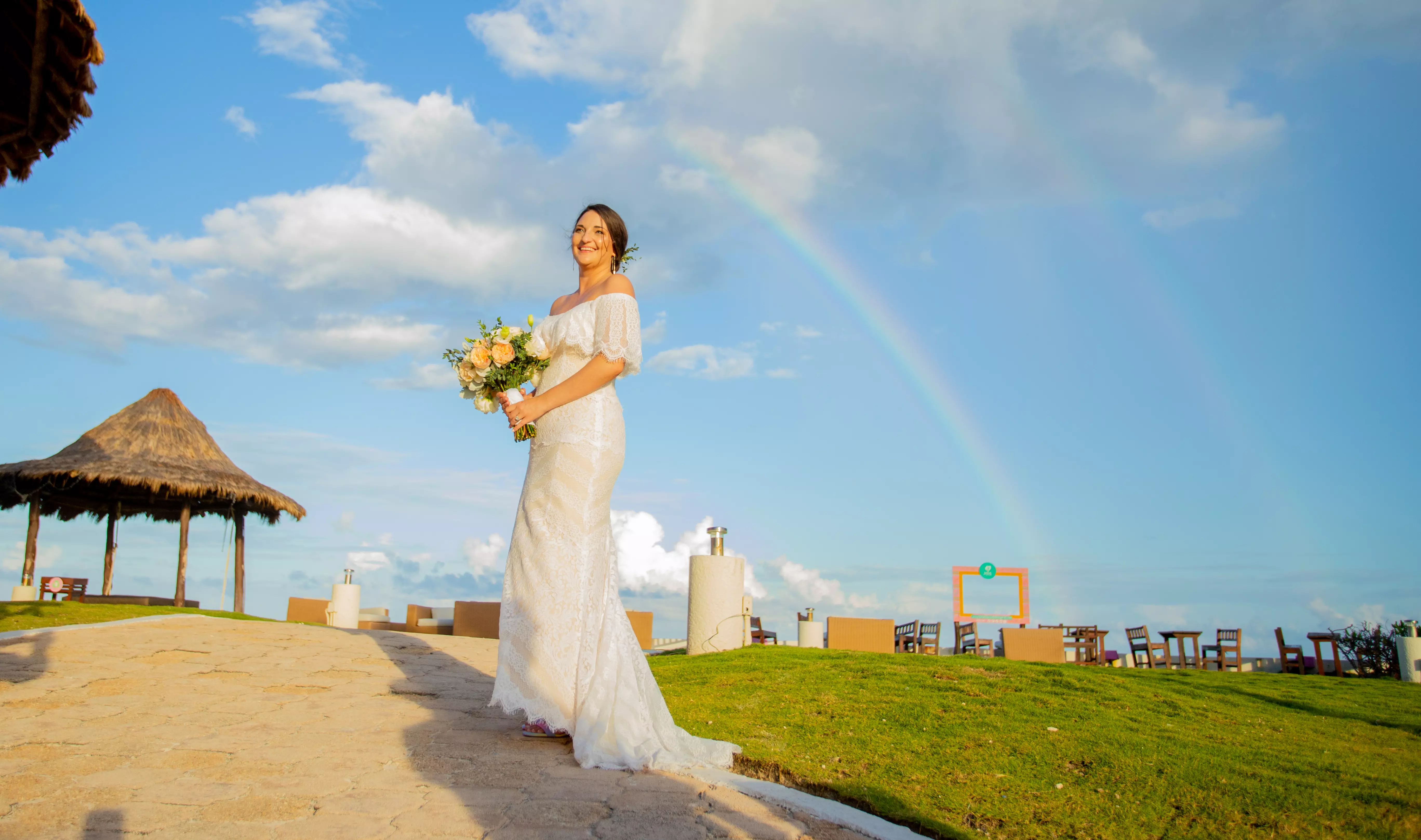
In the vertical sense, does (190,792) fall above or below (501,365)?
below

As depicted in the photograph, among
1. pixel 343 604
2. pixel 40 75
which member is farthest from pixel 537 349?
pixel 343 604

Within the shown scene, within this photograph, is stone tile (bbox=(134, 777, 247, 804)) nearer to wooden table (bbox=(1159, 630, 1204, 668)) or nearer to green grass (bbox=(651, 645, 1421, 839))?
green grass (bbox=(651, 645, 1421, 839))

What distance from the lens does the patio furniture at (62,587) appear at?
23328 millimetres

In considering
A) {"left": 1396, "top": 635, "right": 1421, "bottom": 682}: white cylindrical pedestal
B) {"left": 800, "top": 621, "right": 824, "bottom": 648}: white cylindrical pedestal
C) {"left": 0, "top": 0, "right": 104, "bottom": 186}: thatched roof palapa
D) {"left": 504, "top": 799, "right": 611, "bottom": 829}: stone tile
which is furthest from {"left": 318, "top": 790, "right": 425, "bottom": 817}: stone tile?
{"left": 1396, "top": 635, "right": 1421, "bottom": 682}: white cylindrical pedestal

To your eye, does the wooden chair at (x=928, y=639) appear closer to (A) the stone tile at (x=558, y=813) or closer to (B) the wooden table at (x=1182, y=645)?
(B) the wooden table at (x=1182, y=645)

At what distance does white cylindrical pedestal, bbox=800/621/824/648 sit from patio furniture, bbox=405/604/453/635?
7321mm

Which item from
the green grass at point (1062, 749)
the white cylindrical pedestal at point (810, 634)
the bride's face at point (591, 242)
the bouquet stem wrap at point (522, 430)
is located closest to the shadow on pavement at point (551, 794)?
the green grass at point (1062, 749)

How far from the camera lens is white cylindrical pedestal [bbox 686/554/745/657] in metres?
13.5

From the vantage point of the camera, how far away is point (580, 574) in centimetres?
445

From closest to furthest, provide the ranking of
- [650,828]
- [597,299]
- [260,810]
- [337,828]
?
[337,828] → [650,828] → [260,810] → [597,299]

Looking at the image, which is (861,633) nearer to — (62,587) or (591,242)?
(591,242)

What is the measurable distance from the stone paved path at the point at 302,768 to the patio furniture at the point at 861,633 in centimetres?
1114

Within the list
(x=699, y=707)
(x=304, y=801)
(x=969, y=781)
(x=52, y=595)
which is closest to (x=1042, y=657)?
(x=699, y=707)

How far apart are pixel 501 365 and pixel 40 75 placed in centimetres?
517
